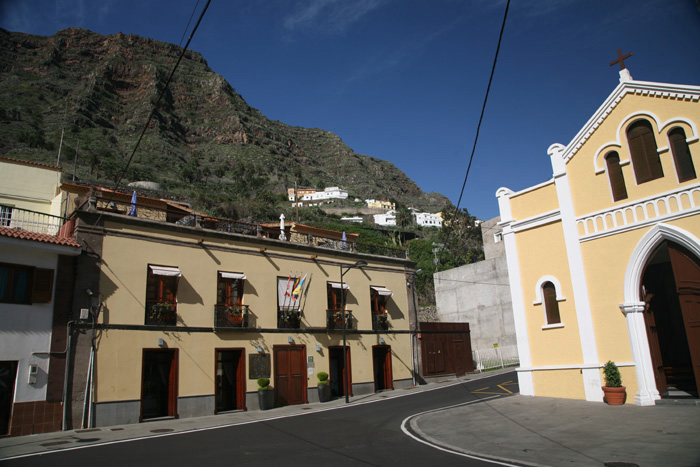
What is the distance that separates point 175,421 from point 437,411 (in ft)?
33.5

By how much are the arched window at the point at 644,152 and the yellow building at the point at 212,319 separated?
14490 millimetres

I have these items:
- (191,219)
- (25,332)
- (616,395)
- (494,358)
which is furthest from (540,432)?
(494,358)

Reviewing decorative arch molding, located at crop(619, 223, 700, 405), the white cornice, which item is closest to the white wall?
decorative arch molding, located at crop(619, 223, 700, 405)

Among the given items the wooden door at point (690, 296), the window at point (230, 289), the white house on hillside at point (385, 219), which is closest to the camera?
the wooden door at point (690, 296)

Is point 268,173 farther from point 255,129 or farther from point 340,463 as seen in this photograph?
point 340,463

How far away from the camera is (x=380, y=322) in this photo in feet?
89.8

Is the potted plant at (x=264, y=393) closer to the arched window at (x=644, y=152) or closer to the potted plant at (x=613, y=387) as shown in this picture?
the potted plant at (x=613, y=387)

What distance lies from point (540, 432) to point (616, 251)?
7948mm

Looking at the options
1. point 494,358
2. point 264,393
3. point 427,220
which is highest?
point 427,220

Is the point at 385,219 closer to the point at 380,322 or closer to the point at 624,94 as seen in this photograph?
the point at 380,322

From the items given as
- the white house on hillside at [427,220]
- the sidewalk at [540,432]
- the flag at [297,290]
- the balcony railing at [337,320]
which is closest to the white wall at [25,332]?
the sidewalk at [540,432]

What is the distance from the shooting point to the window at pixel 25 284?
610 inches

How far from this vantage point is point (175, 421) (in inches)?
694

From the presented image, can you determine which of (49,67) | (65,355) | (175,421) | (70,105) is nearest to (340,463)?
(175,421)
